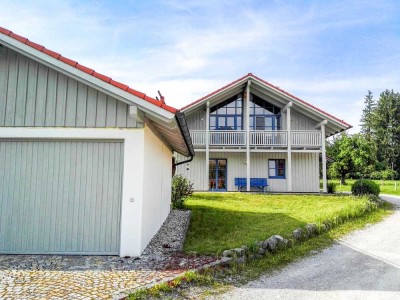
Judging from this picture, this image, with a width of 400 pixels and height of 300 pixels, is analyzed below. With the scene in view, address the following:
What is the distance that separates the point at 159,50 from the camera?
10.8 m

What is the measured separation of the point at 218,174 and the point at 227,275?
1634 centimetres

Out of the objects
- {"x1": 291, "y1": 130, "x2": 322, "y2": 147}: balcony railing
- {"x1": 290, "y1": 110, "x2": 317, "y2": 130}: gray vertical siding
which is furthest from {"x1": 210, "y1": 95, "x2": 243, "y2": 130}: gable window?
{"x1": 291, "y1": 130, "x2": 322, "y2": 147}: balcony railing

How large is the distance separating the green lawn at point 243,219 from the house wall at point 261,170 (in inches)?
164

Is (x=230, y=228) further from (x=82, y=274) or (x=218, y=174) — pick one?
(x=218, y=174)

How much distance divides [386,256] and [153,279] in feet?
18.0

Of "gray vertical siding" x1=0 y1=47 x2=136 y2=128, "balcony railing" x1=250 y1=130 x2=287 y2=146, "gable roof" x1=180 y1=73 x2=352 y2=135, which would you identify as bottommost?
"gray vertical siding" x1=0 y1=47 x2=136 y2=128

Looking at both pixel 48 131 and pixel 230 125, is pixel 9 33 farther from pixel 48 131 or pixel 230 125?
pixel 230 125

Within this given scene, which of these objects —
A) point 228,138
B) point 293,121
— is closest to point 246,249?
point 228,138

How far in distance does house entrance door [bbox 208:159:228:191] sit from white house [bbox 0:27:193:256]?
15.3 m

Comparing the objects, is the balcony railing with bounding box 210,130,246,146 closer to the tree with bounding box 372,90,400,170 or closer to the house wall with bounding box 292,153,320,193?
the house wall with bounding box 292,153,320,193

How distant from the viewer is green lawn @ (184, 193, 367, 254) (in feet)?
24.5

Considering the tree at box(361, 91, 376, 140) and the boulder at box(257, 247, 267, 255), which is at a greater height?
the tree at box(361, 91, 376, 140)

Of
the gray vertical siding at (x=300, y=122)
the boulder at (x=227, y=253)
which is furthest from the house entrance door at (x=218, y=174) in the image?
the boulder at (x=227, y=253)

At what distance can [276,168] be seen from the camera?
2167cm
